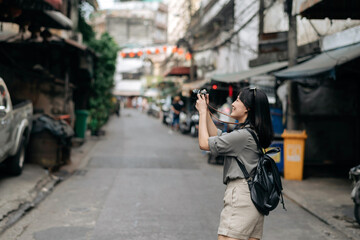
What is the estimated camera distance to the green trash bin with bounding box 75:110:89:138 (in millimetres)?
17609

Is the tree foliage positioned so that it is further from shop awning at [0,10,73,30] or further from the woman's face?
the woman's face

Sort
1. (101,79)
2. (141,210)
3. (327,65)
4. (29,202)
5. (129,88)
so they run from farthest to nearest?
(129,88) → (101,79) → (327,65) → (29,202) → (141,210)

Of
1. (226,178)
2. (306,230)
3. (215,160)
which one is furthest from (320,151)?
(226,178)

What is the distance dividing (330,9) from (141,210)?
16.8ft

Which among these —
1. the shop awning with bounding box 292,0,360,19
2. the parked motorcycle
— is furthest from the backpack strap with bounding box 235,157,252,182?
the shop awning with bounding box 292,0,360,19

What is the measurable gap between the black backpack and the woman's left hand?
1.29ft

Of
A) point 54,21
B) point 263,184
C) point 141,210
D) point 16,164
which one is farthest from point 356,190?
point 54,21

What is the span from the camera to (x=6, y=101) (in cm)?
842

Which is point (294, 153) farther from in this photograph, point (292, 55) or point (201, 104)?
point (201, 104)

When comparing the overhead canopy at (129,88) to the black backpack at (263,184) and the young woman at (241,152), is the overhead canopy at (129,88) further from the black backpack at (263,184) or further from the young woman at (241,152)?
the black backpack at (263,184)

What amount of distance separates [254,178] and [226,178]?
0.80 feet

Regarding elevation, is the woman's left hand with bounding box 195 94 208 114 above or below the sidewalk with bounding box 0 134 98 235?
above

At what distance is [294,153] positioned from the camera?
409 inches

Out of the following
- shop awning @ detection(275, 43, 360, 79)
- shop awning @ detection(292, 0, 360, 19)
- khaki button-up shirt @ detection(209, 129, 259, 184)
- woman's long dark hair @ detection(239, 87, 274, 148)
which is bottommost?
khaki button-up shirt @ detection(209, 129, 259, 184)
